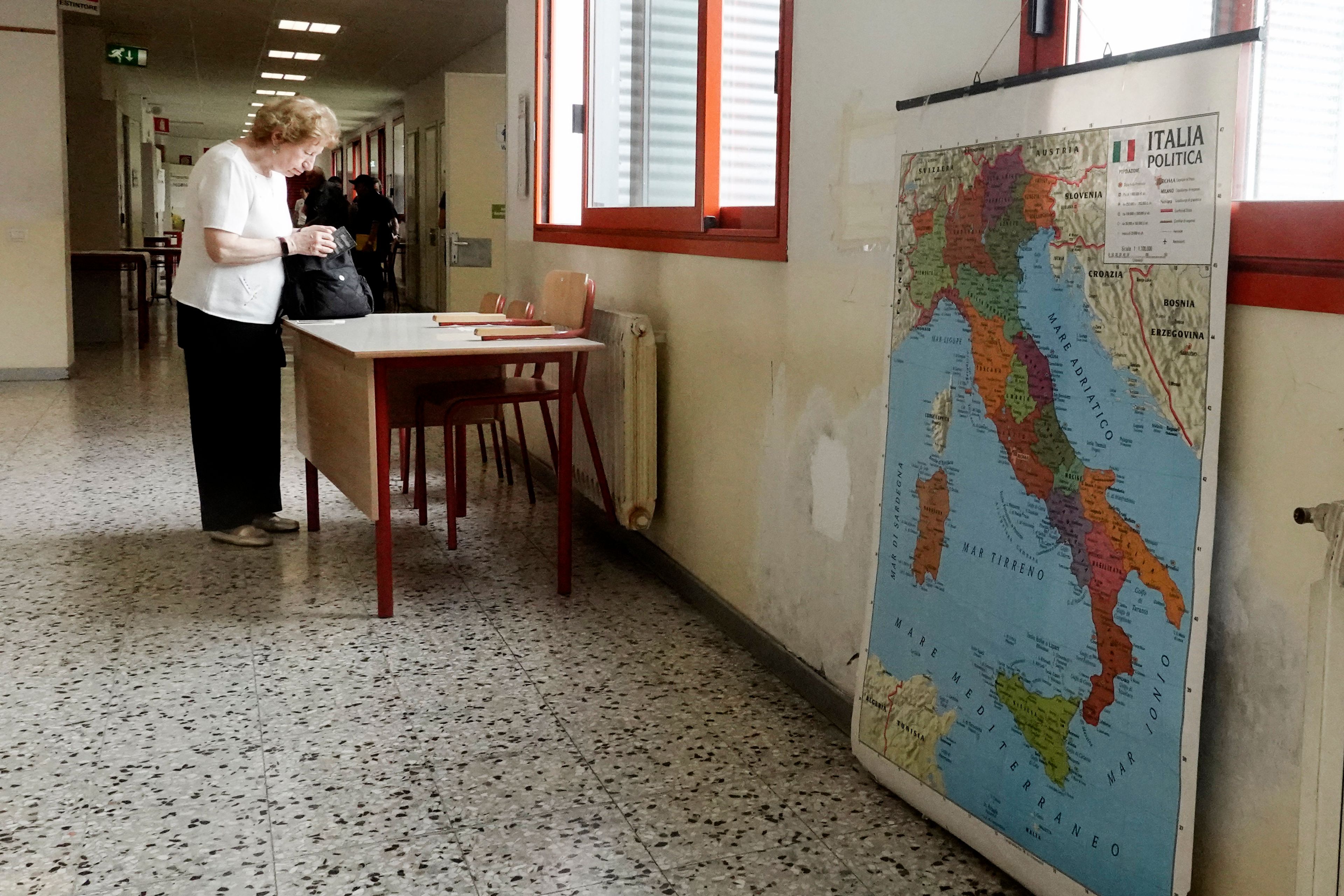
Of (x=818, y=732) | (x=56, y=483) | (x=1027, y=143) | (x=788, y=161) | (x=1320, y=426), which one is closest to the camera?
(x=1320, y=426)

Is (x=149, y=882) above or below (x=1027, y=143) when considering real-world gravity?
below

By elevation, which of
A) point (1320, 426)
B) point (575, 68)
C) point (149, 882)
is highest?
point (575, 68)

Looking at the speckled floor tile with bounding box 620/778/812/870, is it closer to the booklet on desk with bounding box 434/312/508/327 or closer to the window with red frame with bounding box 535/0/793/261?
the window with red frame with bounding box 535/0/793/261

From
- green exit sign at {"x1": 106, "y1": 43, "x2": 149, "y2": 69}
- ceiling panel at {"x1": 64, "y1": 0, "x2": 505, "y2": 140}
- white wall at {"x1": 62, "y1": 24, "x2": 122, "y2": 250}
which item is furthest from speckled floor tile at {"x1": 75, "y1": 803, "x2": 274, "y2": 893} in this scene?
green exit sign at {"x1": 106, "y1": 43, "x2": 149, "y2": 69}

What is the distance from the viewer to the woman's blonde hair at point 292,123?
3.61 metres

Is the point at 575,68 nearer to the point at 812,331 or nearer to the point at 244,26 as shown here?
the point at 812,331

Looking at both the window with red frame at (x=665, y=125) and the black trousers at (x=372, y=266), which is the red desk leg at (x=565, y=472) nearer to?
the window with red frame at (x=665, y=125)

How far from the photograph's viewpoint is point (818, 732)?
258 centimetres

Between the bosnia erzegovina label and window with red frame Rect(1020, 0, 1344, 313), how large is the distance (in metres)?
0.06

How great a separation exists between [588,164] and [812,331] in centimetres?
211

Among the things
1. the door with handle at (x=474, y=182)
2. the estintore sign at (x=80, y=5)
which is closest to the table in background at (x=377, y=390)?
the door with handle at (x=474, y=182)

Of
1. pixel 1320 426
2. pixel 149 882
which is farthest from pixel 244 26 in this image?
pixel 1320 426

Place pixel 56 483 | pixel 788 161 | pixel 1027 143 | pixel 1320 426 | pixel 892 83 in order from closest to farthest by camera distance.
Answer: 1. pixel 1320 426
2. pixel 1027 143
3. pixel 892 83
4. pixel 788 161
5. pixel 56 483

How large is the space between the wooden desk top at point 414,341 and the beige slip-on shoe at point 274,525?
68 cm
